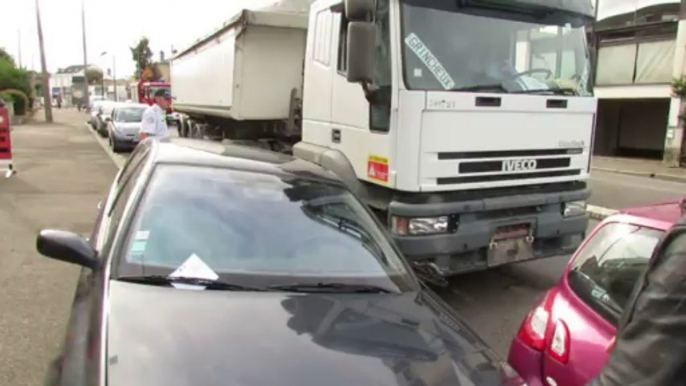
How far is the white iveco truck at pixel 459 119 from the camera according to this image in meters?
4.37

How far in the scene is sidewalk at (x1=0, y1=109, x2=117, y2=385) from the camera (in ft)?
12.1

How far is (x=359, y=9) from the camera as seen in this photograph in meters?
4.16

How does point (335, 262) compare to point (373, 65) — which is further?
point (373, 65)

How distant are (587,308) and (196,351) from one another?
1.65m

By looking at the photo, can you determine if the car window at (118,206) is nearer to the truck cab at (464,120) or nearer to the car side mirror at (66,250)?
the car side mirror at (66,250)

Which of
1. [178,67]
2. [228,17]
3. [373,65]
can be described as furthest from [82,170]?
[373,65]

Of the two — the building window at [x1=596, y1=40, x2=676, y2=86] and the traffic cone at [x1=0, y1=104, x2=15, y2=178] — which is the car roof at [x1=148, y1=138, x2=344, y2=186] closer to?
the traffic cone at [x1=0, y1=104, x2=15, y2=178]

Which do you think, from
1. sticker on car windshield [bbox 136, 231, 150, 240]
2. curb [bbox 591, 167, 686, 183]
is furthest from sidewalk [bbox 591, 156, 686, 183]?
sticker on car windshield [bbox 136, 231, 150, 240]

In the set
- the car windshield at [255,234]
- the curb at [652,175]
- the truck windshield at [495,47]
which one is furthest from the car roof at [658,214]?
the curb at [652,175]

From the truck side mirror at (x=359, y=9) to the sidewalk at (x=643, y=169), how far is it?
13.5 metres

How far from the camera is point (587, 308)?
2381mm

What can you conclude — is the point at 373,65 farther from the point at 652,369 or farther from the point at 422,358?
the point at 652,369

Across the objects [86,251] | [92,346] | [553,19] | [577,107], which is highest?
[553,19]

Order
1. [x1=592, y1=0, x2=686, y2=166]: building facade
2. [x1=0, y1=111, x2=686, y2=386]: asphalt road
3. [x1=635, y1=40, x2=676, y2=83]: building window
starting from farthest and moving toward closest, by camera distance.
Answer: [x1=635, y1=40, x2=676, y2=83]: building window, [x1=592, y1=0, x2=686, y2=166]: building facade, [x1=0, y1=111, x2=686, y2=386]: asphalt road
